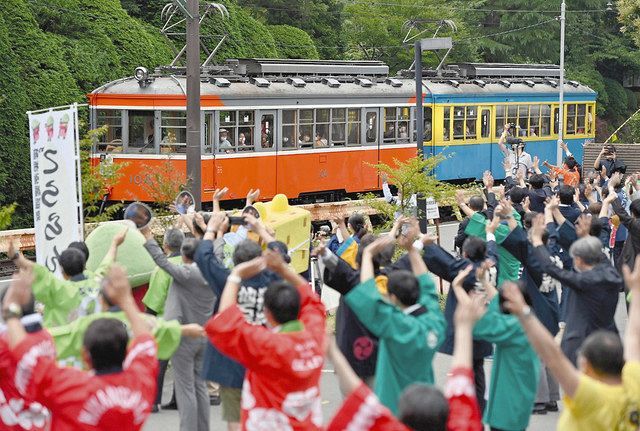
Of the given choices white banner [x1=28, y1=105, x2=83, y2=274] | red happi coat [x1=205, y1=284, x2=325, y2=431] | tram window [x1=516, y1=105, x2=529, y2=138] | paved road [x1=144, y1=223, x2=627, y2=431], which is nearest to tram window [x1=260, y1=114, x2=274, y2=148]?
tram window [x1=516, y1=105, x2=529, y2=138]

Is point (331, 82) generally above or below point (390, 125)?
above

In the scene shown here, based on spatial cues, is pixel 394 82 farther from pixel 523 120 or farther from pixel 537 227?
pixel 537 227

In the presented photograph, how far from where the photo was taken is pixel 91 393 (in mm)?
Result: 5496

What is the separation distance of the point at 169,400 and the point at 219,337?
4829 millimetres

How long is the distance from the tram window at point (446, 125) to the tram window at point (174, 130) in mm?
8255

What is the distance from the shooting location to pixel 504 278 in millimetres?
10609

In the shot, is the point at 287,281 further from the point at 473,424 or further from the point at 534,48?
the point at 534,48

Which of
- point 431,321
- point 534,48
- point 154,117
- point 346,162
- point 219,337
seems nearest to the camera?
point 219,337

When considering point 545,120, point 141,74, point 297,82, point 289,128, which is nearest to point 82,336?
point 141,74

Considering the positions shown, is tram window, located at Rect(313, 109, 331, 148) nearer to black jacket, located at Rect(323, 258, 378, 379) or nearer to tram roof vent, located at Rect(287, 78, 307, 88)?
tram roof vent, located at Rect(287, 78, 307, 88)

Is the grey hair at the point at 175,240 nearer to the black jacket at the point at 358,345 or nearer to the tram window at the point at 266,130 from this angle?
the black jacket at the point at 358,345

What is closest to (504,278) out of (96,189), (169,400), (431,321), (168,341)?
(169,400)

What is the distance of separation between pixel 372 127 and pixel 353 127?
812mm

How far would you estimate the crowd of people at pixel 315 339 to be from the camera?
5.54m
